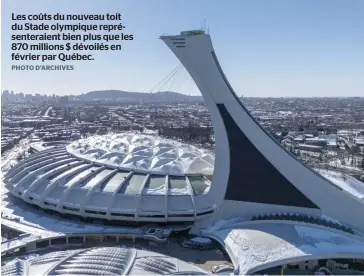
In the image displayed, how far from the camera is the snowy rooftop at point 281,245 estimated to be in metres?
20.3

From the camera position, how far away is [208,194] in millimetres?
28250

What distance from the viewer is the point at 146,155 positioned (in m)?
33.0

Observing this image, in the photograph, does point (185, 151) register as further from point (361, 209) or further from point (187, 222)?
point (361, 209)

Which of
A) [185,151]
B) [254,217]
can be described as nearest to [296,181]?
[254,217]

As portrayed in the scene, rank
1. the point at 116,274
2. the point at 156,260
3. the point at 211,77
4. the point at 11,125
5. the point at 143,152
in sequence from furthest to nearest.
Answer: the point at 11,125 < the point at 143,152 < the point at 211,77 < the point at 156,260 < the point at 116,274

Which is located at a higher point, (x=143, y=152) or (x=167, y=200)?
(x=143, y=152)

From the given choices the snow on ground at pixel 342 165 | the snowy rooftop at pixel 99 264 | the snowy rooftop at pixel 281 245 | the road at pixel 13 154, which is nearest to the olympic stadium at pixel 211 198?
the snowy rooftop at pixel 281 245

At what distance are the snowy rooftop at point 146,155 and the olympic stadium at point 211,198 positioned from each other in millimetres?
178

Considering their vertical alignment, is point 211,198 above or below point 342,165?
above

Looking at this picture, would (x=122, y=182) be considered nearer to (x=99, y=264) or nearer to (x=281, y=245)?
(x=99, y=264)

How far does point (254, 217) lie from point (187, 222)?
5188mm

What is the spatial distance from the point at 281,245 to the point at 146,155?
50.4 ft

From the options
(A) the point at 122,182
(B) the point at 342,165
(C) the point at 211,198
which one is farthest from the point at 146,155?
(B) the point at 342,165

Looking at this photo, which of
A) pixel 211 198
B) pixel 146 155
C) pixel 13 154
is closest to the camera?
pixel 211 198
